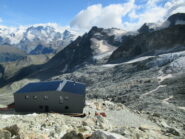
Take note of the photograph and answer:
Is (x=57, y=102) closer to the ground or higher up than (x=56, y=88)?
closer to the ground

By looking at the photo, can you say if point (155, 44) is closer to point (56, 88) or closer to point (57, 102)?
point (56, 88)

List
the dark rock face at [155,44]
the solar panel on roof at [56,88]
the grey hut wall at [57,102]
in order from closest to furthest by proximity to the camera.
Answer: the grey hut wall at [57,102] → the solar panel on roof at [56,88] → the dark rock face at [155,44]

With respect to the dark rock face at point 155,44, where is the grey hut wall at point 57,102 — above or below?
below

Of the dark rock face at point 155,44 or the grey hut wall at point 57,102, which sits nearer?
the grey hut wall at point 57,102

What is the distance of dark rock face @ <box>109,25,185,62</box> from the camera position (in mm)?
117463

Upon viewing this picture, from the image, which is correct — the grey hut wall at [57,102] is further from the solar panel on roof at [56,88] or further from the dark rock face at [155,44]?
the dark rock face at [155,44]

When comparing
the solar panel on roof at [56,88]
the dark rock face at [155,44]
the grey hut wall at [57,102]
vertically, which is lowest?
the grey hut wall at [57,102]

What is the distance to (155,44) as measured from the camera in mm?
128250

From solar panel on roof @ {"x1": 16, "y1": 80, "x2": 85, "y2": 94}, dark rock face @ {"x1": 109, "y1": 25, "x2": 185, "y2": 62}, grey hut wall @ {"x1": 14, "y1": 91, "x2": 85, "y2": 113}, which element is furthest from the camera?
dark rock face @ {"x1": 109, "y1": 25, "x2": 185, "y2": 62}

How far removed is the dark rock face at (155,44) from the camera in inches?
4625

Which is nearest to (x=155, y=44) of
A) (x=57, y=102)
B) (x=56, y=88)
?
(x=56, y=88)

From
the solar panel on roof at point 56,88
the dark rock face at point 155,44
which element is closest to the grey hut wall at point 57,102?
the solar panel on roof at point 56,88

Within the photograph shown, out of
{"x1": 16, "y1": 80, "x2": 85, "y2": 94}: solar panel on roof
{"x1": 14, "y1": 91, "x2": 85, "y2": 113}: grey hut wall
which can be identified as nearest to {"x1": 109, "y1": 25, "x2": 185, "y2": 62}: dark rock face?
{"x1": 16, "y1": 80, "x2": 85, "y2": 94}: solar panel on roof

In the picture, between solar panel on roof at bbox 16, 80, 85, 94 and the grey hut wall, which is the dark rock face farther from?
the grey hut wall
